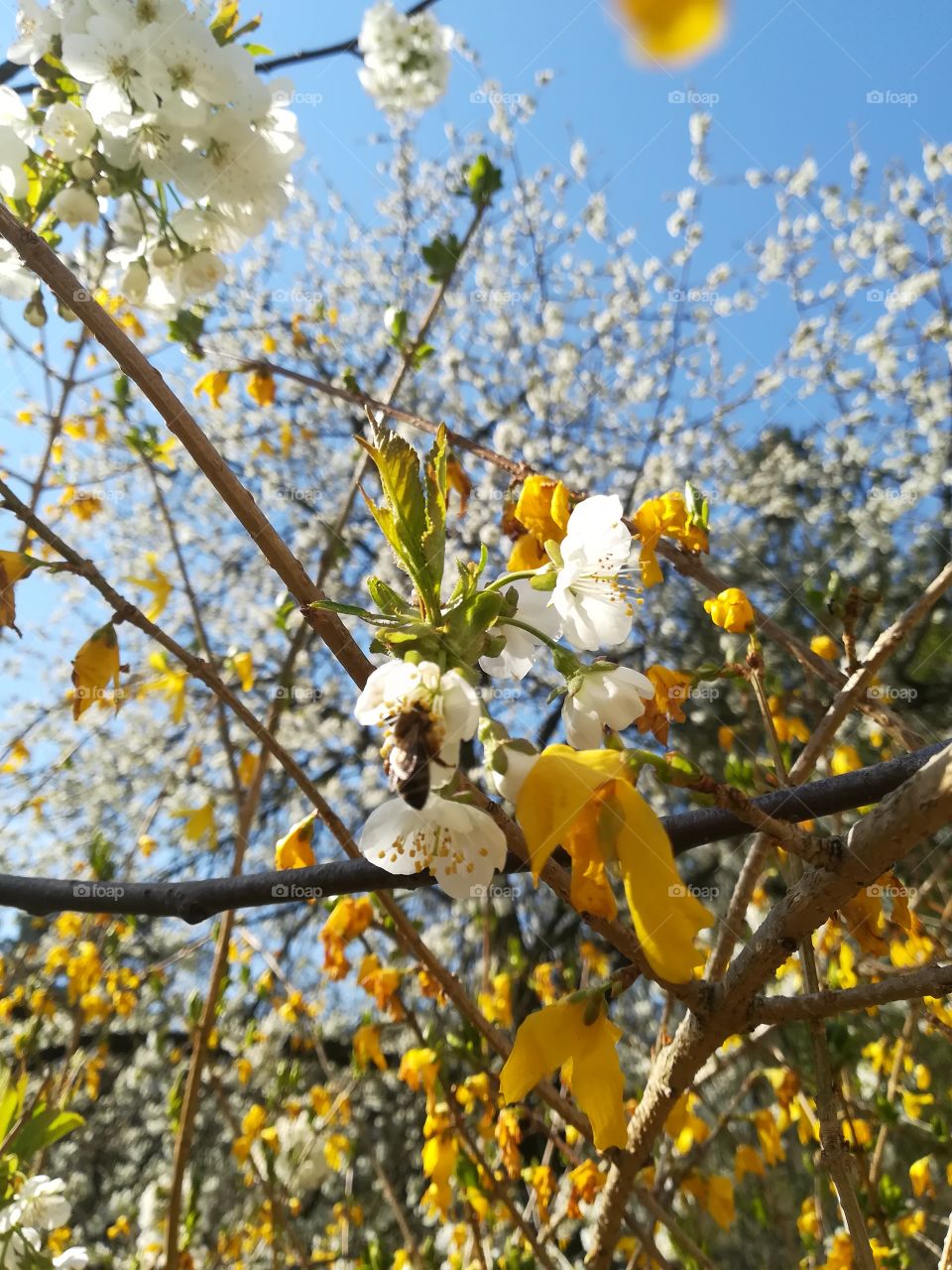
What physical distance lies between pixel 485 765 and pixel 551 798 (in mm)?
52

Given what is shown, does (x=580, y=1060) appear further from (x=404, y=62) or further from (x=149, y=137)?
(x=404, y=62)

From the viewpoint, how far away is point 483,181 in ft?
6.53

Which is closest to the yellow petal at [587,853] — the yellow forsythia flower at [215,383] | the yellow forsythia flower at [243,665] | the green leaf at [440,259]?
the green leaf at [440,259]

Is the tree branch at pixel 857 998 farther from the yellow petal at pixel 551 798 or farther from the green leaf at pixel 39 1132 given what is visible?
the green leaf at pixel 39 1132

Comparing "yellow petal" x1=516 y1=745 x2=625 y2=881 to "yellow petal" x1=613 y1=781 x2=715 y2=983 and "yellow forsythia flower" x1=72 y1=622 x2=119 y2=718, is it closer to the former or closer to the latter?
"yellow petal" x1=613 y1=781 x2=715 y2=983

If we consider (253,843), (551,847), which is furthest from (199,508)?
(551,847)

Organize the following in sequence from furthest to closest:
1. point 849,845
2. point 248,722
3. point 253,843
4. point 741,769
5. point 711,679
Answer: point 253,843 < point 741,769 < point 711,679 < point 248,722 < point 849,845

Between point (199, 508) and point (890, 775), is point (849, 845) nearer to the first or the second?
point (890, 775)

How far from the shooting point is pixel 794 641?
50.3 inches

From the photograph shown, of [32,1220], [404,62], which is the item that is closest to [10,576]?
[32,1220]

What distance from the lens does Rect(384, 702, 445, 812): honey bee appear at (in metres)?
0.51

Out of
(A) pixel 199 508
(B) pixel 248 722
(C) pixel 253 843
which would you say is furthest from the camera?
(A) pixel 199 508

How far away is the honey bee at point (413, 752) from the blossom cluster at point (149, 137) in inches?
43.3

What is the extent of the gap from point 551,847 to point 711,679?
50 centimetres
